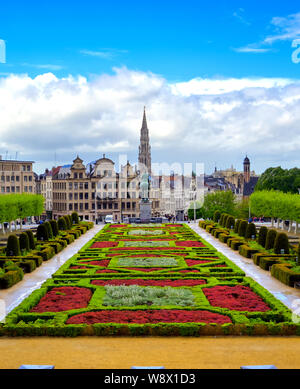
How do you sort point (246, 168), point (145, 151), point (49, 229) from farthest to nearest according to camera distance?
point (246, 168) < point (145, 151) < point (49, 229)

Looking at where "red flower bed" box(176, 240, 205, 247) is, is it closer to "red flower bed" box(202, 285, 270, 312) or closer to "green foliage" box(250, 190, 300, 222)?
"green foliage" box(250, 190, 300, 222)

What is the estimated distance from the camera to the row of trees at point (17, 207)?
54188 millimetres

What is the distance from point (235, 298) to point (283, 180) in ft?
207

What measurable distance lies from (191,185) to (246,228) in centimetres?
8908

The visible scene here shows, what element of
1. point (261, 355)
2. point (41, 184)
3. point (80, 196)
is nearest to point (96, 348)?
point (261, 355)

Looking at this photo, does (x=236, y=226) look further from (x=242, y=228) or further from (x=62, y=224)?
(x=62, y=224)

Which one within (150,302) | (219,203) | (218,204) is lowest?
(150,302)

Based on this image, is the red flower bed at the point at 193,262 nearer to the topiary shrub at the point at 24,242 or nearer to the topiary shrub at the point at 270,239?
the topiary shrub at the point at 270,239

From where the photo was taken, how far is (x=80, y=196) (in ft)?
344

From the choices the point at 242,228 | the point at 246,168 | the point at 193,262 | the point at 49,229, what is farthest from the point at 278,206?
the point at 246,168

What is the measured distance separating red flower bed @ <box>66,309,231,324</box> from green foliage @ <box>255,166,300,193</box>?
209 ft

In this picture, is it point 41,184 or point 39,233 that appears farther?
point 41,184

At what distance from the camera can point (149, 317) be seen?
18.5 m
